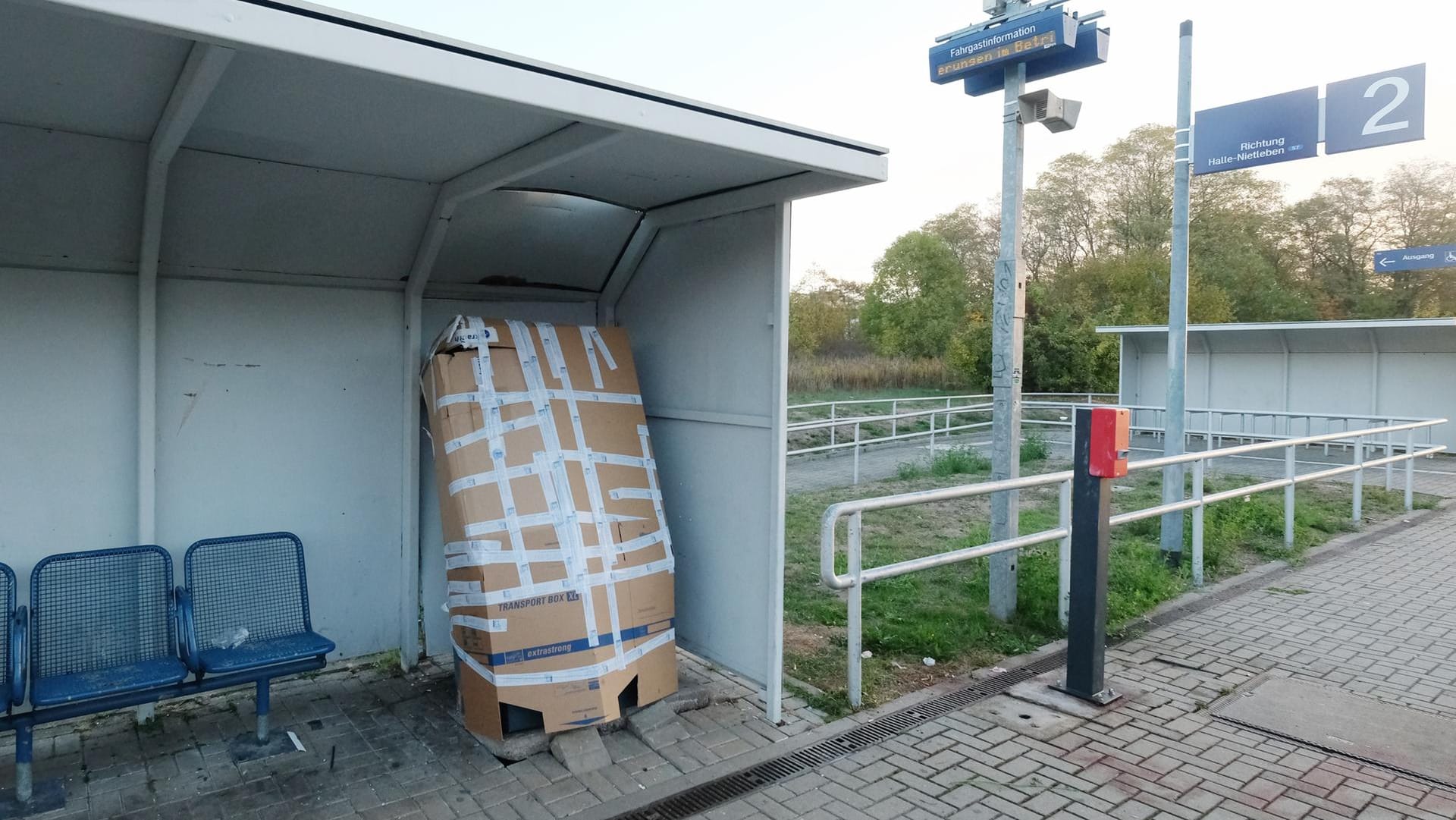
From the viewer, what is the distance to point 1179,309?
6.91 metres

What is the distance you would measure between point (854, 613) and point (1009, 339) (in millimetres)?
2085

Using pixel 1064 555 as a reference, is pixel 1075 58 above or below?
above

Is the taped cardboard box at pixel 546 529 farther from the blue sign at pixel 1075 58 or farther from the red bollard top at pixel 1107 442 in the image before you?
the blue sign at pixel 1075 58

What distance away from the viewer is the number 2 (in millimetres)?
7484

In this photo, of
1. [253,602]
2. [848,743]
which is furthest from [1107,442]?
[253,602]

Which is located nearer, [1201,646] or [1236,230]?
[1201,646]

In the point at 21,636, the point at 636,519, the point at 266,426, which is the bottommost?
the point at 21,636

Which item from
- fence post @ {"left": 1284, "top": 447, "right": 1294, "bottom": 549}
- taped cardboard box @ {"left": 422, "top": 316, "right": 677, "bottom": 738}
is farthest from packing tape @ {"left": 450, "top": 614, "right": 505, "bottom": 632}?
fence post @ {"left": 1284, "top": 447, "right": 1294, "bottom": 549}

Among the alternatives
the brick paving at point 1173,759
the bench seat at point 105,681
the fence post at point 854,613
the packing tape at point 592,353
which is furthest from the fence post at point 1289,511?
the bench seat at point 105,681

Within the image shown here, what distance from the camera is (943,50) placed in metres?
5.62

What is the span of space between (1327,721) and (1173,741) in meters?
0.80

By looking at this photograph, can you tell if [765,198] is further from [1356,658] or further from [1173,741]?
[1356,658]

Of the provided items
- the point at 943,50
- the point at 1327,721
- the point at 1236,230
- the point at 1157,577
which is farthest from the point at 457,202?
the point at 1236,230

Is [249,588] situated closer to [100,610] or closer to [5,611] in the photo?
[100,610]
